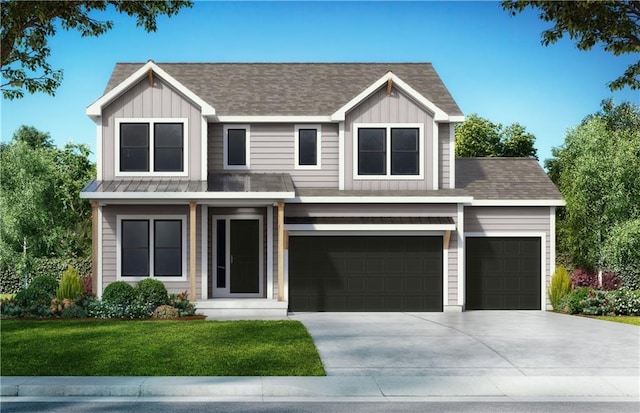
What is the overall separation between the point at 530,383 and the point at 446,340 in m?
4.46

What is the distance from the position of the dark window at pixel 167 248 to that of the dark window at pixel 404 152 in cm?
712

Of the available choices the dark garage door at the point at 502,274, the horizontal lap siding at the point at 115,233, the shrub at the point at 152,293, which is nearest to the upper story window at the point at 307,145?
the horizontal lap siding at the point at 115,233

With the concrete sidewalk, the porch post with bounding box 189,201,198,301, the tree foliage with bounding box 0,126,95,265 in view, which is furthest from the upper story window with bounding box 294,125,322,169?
the tree foliage with bounding box 0,126,95,265

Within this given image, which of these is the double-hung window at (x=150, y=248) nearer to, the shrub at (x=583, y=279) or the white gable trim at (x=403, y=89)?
the white gable trim at (x=403, y=89)

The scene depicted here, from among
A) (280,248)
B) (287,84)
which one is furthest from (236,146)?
(280,248)

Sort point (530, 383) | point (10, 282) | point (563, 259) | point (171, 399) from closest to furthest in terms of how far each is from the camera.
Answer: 1. point (171, 399)
2. point (530, 383)
3. point (10, 282)
4. point (563, 259)

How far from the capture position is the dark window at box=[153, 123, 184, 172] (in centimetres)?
2239

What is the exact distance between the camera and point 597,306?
72.6ft

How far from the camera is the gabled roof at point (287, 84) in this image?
930 inches

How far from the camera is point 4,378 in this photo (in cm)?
1159

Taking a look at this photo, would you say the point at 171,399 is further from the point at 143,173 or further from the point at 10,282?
the point at 10,282

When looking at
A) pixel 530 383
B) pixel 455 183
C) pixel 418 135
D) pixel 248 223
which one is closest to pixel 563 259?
pixel 455 183

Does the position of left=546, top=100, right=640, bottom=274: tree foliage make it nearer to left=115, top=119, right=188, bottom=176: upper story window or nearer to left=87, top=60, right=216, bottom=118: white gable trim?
left=87, top=60, right=216, bottom=118: white gable trim

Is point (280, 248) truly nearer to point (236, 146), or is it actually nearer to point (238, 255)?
point (238, 255)
